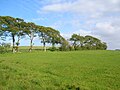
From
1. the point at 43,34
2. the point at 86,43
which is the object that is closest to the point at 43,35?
the point at 43,34

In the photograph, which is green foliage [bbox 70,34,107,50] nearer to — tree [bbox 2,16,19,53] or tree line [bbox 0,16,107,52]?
tree line [bbox 0,16,107,52]

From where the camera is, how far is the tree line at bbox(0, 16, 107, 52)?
89675 millimetres

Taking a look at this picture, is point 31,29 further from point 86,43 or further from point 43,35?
point 86,43

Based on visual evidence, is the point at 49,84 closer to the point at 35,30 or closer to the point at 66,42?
the point at 35,30

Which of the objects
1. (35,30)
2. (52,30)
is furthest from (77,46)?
(35,30)

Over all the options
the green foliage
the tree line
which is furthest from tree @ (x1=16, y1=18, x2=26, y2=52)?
the green foliage

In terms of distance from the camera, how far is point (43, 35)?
11238 cm

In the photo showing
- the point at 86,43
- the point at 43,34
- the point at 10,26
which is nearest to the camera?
the point at 10,26

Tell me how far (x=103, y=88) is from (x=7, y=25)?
78.0 m

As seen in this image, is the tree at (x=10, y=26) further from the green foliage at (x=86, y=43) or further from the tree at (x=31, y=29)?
the green foliage at (x=86, y=43)

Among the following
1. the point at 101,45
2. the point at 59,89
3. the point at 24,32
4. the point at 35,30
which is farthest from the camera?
the point at 101,45

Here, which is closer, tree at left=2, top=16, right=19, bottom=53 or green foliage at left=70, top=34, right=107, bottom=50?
tree at left=2, top=16, right=19, bottom=53

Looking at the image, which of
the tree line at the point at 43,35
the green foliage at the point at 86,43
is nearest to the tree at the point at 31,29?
the tree line at the point at 43,35

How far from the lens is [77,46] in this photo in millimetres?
129875
